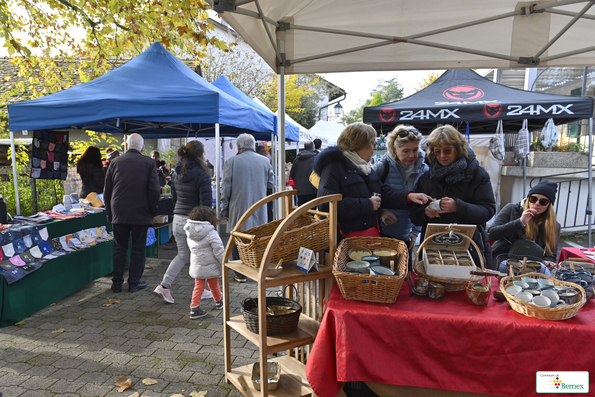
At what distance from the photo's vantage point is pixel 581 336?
5.09 feet

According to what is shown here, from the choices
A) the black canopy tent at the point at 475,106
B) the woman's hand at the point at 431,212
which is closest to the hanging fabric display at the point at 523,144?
the black canopy tent at the point at 475,106

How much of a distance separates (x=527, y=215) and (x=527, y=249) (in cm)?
27

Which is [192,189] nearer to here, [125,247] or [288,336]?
[125,247]

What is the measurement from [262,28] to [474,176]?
1786 mm

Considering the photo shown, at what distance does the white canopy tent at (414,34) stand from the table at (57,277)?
107 inches

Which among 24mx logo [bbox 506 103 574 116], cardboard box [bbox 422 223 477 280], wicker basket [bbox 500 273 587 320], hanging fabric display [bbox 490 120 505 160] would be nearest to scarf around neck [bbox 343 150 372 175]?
cardboard box [bbox 422 223 477 280]

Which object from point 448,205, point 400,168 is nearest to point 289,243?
point 448,205

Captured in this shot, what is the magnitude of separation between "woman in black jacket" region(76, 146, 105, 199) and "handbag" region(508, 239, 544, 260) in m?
5.80

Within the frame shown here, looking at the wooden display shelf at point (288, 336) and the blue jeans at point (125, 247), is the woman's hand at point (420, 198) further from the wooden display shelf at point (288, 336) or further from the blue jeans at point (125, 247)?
the blue jeans at point (125, 247)

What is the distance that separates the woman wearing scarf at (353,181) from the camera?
98.4 inches

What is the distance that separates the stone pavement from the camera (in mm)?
2652

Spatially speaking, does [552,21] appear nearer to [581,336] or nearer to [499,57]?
[499,57]

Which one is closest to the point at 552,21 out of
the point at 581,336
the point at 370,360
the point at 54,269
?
the point at 581,336

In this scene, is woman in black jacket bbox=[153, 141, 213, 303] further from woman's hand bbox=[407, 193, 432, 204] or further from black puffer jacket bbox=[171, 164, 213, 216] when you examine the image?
woman's hand bbox=[407, 193, 432, 204]
